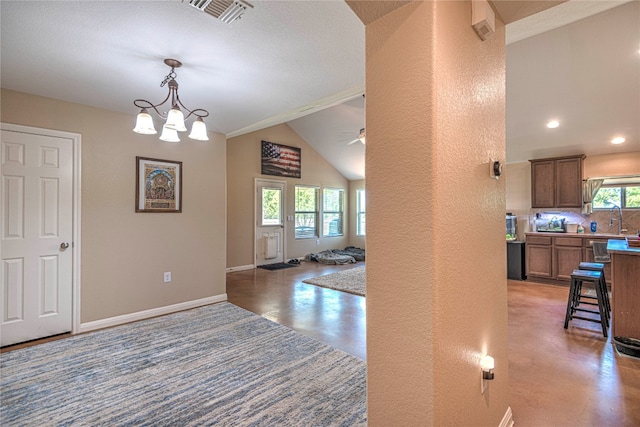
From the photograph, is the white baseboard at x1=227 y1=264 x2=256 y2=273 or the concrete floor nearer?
the concrete floor

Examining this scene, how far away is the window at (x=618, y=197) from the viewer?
480 centimetres

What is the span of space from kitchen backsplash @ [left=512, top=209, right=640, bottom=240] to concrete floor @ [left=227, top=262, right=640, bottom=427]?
1.22m

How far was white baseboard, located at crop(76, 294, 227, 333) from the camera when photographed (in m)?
3.17

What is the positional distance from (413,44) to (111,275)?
369cm

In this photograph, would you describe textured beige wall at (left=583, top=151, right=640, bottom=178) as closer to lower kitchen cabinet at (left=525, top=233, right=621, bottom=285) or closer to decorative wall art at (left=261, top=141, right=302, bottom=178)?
lower kitchen cabinet at (left=525, top=233, right=621, bottom=285)

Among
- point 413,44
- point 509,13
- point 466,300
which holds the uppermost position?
point 509,13

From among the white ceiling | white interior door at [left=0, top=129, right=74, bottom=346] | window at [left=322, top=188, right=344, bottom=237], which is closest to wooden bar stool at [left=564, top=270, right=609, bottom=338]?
the white ceiling

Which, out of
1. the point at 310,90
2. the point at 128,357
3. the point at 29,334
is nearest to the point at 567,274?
the point at 310,90

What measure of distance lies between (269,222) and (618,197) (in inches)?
254

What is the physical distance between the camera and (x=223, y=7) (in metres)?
1.61

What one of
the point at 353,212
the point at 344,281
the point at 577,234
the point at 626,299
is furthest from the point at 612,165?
the point at 353,212

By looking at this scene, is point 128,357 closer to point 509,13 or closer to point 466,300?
point 466,300

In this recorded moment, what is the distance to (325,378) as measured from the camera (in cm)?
222

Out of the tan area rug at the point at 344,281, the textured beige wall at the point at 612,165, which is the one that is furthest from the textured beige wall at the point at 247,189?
the textured beige wall at the point at 612,165
